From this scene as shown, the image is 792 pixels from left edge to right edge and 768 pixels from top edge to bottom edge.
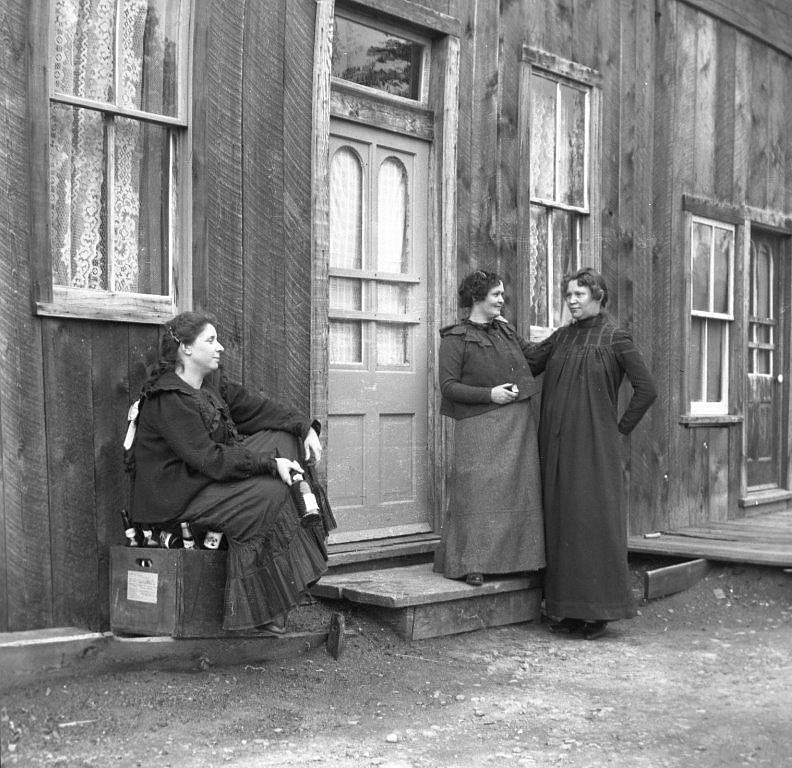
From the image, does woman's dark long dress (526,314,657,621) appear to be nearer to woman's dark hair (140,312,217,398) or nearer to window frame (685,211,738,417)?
woman's dark hair (140,312,217,398)

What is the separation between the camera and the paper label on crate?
493 centimetres

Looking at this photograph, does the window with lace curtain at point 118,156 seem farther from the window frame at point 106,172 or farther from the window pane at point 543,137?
the window pane at point 543,137

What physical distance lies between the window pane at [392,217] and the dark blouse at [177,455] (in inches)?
84.0

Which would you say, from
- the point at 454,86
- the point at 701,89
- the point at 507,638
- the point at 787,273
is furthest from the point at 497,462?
the point at 787,273

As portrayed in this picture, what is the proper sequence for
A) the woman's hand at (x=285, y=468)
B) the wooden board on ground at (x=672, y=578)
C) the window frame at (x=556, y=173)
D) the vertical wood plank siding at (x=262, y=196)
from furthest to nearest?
the window frame at (x=556, y=173) < the wooden board on ground at (x=672, y=578) < the vertical wood plank siding at (x=262, y=196) < the woman's hand at (x=285, y=468)

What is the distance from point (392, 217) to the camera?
6.90 meters

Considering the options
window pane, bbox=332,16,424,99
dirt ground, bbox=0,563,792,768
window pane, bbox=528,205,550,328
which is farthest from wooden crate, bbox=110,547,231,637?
window pane, bbox=528,205,550,328

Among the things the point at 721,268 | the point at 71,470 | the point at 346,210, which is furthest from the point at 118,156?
the point at 721,268

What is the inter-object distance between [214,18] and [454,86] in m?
1.78

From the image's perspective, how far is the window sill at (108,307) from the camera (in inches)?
198

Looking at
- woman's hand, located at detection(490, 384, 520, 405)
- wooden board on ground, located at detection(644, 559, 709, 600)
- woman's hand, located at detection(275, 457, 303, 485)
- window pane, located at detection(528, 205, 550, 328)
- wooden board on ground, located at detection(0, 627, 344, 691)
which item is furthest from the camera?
window pane, located at detection(528, 205, 550, 328)

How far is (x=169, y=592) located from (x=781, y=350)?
7333mm

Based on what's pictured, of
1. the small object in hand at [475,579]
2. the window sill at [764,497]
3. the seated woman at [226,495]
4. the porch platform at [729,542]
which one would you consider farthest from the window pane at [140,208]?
the window sill at [764,497]

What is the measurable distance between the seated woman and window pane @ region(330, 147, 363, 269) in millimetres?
1706
